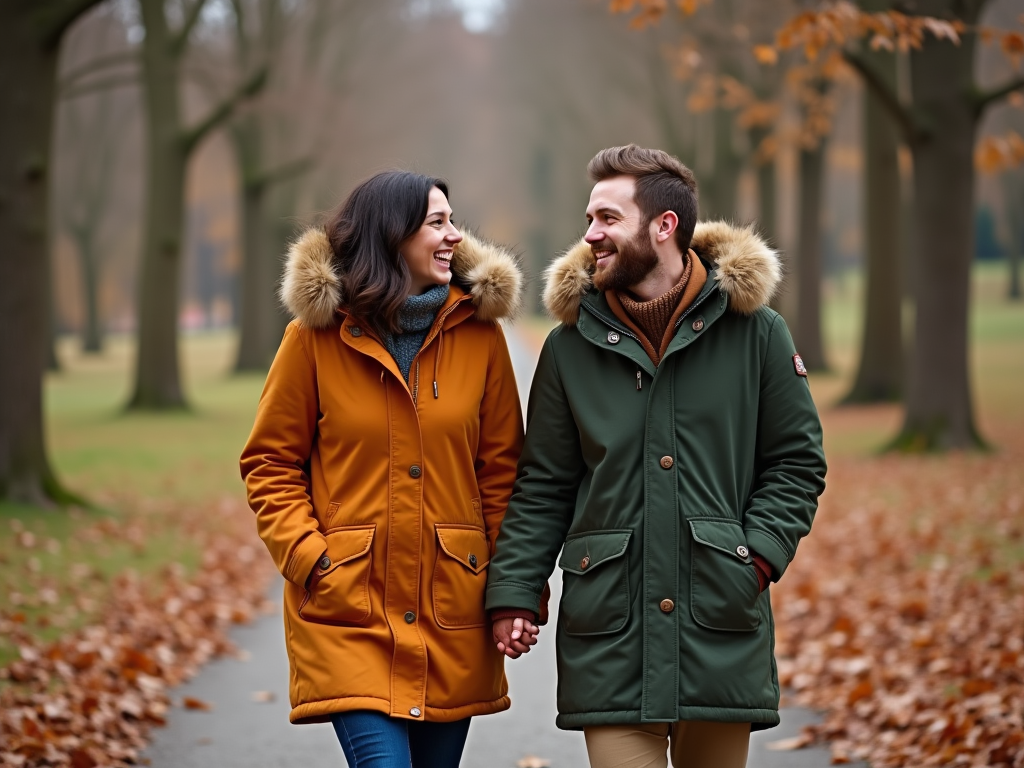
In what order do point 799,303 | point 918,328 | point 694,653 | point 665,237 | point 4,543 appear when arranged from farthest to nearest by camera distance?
point 799,303 < point 918,328 < point 4,543 < point 665,237 < point 694,653

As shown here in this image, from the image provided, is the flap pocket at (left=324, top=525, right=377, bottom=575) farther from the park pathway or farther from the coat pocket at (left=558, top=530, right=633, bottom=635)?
the park pathway

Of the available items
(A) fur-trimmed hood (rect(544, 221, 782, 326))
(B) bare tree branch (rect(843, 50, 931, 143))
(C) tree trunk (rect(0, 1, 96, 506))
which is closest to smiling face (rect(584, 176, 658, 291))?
(A) fur-trimmed hood (rect(544, 221, 782, 326))

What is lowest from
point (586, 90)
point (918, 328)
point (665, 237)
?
point (918, 328)

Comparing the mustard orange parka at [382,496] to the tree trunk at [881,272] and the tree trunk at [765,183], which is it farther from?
the tree trunk at [765,183]

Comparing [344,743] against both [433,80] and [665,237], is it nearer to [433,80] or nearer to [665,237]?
[665,237]

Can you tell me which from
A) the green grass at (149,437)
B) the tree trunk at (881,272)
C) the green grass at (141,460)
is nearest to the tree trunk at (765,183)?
the green grass at (141,460)

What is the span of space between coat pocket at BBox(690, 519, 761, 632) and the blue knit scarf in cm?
99

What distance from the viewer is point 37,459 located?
1064cm

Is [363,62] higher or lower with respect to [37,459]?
higher

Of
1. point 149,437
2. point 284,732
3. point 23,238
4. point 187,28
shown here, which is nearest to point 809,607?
point 284,732

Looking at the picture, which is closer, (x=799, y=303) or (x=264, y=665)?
(x=264, y=665)

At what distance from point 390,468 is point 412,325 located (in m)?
0.45

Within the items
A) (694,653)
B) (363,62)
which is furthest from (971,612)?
(363,62)

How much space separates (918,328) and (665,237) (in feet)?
39.2
